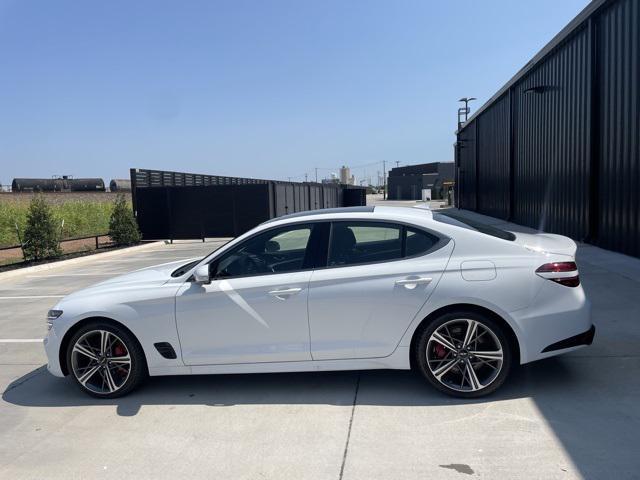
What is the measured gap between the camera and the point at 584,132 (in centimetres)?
1338

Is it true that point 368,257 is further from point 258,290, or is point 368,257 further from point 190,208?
point 190,208

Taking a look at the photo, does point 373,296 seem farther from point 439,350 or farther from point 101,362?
point 101,362

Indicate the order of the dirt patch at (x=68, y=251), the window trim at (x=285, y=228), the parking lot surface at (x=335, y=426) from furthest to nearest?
the dirt patch at (x=68, y=251)
the window trim at (x=285, y=228)
the parking lot surface at (x=335, y=426)

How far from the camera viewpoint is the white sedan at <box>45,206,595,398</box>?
424 centimetres

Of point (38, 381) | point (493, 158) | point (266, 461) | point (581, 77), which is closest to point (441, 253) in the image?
point (266, 461)

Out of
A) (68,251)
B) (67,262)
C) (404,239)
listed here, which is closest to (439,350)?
(404,239)

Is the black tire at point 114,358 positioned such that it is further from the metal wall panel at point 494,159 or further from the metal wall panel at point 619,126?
the metal wall panel at point 494,159

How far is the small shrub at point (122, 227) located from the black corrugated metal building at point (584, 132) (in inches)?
599

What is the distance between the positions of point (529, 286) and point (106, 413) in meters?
3.52

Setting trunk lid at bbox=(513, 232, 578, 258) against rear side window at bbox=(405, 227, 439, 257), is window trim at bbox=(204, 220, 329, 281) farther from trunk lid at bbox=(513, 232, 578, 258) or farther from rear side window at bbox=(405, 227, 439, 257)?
trunk lid at bbox=(513, 232, 578, 258)

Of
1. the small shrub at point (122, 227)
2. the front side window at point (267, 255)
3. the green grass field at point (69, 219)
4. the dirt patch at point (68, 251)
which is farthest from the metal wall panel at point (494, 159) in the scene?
the front side window at point (267, 255)

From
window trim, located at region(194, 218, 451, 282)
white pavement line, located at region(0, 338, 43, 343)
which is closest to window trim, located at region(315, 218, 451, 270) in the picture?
window trim, located at region(194, 218, 451, 282)

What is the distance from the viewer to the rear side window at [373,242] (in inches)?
176

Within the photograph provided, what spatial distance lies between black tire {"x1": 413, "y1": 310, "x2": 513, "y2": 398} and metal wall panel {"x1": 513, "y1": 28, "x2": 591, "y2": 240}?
33.6ft
